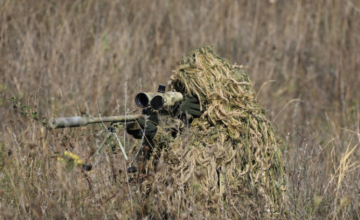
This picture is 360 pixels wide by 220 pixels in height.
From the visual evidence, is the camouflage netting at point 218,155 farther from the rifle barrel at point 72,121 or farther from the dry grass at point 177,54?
the dry grass at point 177,54

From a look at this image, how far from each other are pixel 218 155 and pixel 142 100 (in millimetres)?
487

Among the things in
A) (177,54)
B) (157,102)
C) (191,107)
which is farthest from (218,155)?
(177,54)

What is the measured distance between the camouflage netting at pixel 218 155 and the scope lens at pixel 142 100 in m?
0.19

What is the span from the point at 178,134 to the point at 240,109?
36cm

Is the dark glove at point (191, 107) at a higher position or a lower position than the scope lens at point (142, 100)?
lower

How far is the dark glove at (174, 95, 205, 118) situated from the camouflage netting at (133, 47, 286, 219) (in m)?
0.03

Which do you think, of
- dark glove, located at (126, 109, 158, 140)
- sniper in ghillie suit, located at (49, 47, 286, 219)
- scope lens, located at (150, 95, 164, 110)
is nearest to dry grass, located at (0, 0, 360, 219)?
sniper in ghillie suit, located at (49, 47, 286, 219)

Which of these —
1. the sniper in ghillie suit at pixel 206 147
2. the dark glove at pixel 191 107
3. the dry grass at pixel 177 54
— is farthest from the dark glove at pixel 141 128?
the dry grass at pixel 177 54

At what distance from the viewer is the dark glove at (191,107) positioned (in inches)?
86.9

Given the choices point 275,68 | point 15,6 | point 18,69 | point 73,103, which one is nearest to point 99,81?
point 73,103

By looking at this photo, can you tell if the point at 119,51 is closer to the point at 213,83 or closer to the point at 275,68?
the point at 275,68

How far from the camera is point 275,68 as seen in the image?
6.04 metres

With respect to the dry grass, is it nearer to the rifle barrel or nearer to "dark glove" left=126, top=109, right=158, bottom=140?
"dark glove" left=126, top=109, right=158, bottom=140

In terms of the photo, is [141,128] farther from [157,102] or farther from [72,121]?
[72,121]
